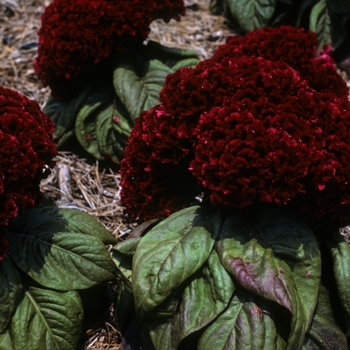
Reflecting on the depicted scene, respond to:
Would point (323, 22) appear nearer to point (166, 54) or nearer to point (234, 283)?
point (166, 54)

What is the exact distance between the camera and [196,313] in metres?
2.57

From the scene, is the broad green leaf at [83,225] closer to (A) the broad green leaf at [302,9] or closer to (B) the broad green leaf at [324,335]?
(B) the broad green leaf at [324,335]

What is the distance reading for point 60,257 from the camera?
2883 mm

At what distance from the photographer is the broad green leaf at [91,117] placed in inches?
157

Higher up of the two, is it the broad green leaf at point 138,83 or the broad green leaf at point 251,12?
the broad green leaf at point 251,12

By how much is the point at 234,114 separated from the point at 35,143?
968 millimetres

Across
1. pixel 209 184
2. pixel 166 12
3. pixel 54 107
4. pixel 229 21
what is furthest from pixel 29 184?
pixel 229 21

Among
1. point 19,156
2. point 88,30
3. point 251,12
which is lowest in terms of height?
point 19,156

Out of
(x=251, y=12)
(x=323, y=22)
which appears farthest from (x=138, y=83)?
(x=323, y=22)

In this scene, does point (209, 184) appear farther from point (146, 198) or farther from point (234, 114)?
point (146, 198)

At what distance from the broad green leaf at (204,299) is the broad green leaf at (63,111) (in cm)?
184

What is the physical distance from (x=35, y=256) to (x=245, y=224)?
1.07 m

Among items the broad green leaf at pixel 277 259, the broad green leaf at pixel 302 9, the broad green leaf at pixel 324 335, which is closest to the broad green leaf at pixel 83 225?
the broad green leaf at pixel 277 259

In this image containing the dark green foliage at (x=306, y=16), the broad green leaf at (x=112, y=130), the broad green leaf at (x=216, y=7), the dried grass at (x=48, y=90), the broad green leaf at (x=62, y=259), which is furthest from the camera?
the broad green leaf at (x=216, y=7)
